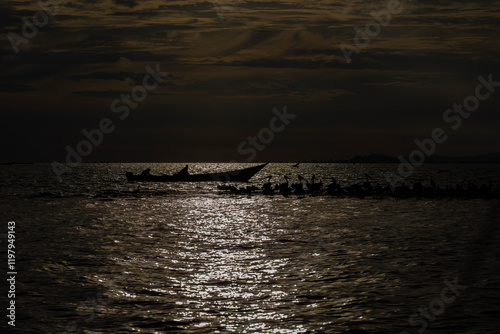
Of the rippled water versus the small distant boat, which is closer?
the rippled water

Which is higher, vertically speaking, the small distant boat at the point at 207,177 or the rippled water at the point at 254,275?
the small distant boat at the point at 207,177

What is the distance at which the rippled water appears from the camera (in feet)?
44.3

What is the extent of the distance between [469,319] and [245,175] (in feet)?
286

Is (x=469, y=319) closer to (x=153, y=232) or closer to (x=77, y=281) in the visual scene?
(x=77, y=281)

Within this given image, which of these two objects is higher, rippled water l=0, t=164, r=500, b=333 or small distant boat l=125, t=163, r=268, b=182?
small distant boat l=125, t=163, r=268, b=182

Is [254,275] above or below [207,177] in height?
below

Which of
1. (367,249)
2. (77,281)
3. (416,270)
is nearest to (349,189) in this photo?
(367,249)

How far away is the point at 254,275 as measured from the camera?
61.1 ft

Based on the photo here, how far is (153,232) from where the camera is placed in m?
32.1

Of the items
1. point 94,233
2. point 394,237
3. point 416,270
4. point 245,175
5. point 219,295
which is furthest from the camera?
point 245,175

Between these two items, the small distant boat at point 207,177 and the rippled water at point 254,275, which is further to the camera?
the small distant boat at point 207,177

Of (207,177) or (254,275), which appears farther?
(207,177)

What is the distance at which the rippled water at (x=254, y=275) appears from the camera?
13516 mm

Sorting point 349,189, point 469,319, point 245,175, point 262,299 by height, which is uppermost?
point 245,175
